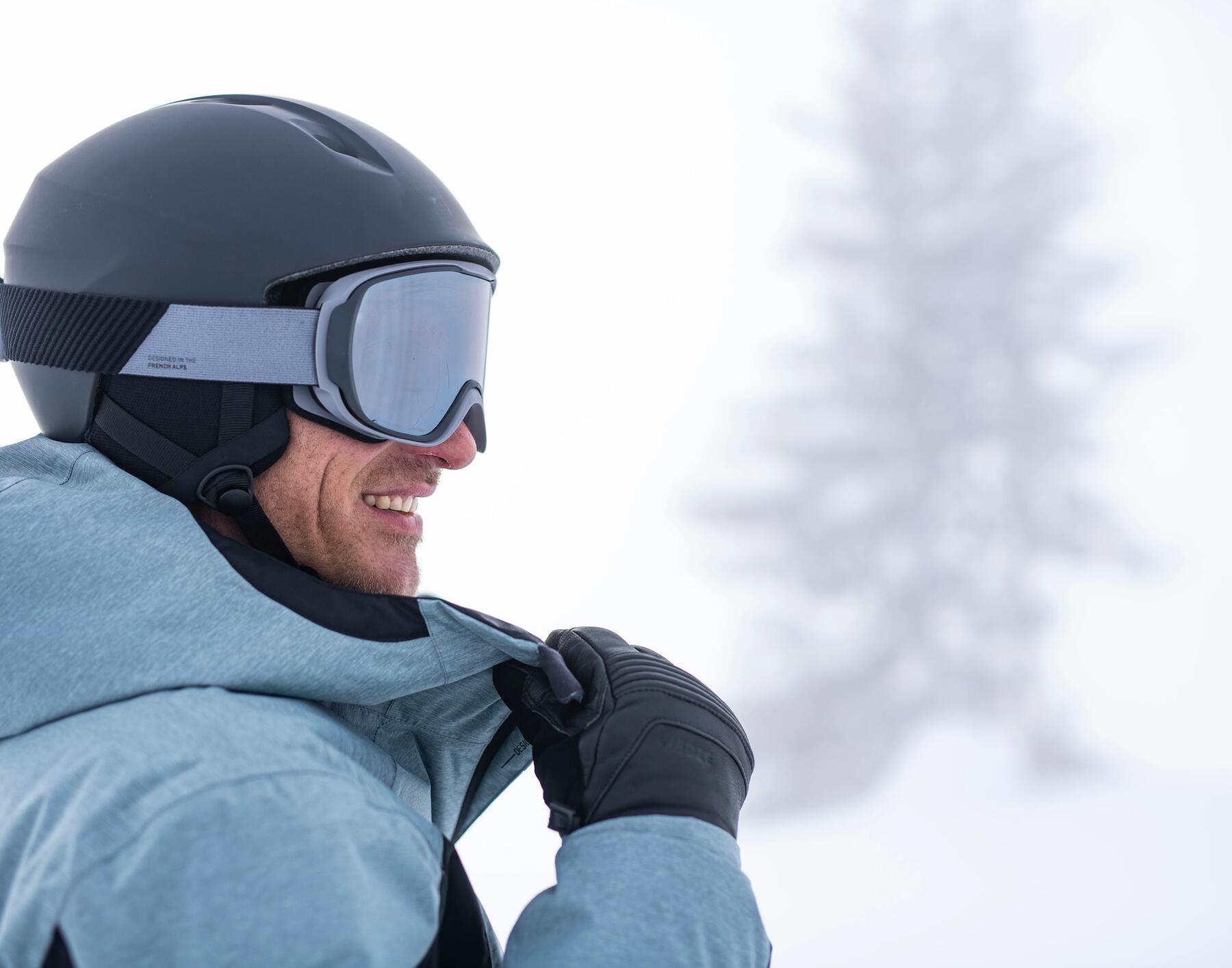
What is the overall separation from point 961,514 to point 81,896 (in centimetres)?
528

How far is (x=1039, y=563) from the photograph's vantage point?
5.60 m

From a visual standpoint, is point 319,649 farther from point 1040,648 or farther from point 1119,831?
point 1040,648

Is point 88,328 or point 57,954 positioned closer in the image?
point 57,954

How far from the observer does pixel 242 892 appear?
0.79m

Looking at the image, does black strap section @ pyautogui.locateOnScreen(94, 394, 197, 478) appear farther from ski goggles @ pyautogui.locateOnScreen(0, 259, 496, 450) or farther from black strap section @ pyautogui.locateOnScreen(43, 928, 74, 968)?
black strap section @ pyautogui.locateOnScreen(43, 928, 74, 968)

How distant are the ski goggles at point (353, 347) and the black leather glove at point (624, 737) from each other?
37 cm

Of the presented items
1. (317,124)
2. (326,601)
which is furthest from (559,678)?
(317,124)

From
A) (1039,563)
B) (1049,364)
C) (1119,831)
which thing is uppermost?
(1049,364)

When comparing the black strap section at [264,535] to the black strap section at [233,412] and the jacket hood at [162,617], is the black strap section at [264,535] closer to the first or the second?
the black strap section at [233,412]

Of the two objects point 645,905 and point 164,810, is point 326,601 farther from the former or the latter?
point 645,905

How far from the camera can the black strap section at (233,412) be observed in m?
Result: 1.31

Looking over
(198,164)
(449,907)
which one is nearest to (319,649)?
(449,907)

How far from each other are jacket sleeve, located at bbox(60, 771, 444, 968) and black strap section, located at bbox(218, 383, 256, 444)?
584 mm

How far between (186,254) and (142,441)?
23 cm
